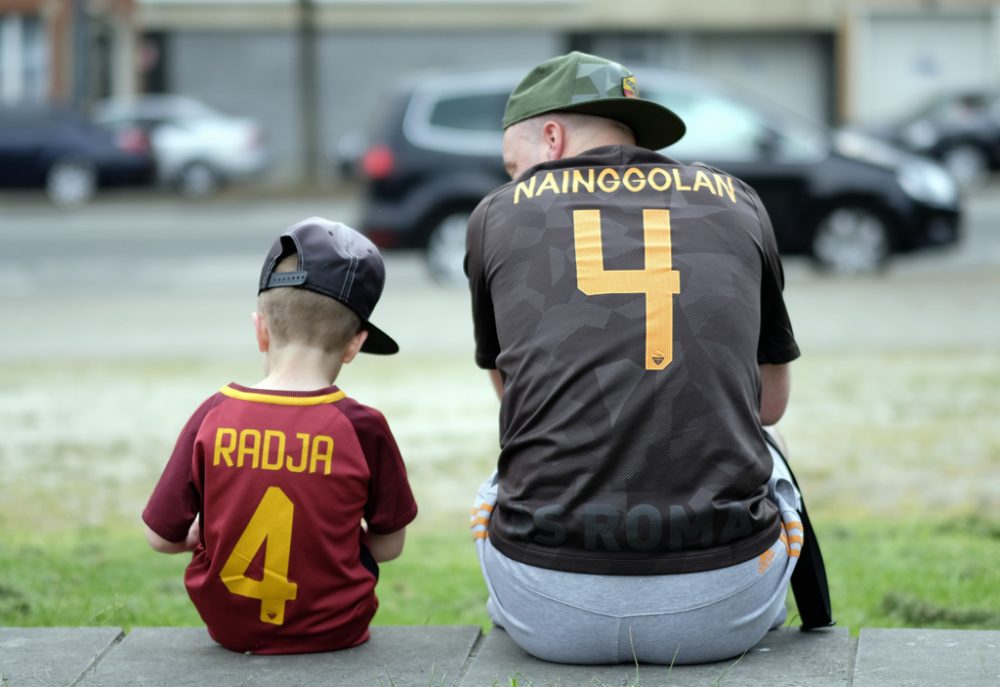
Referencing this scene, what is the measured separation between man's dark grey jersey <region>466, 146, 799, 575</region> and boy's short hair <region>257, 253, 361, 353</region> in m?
0.33

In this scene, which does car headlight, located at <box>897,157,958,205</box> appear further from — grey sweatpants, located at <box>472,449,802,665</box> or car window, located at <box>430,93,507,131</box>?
grey sweatpants, located at <box>472,449,802,665</box>

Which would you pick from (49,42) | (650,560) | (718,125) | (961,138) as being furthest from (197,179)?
A: (650,560)

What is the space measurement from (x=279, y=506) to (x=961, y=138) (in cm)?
2330

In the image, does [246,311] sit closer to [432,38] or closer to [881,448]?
[881,448]

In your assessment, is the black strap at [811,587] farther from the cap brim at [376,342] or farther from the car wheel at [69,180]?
the car wheel at [69,180]

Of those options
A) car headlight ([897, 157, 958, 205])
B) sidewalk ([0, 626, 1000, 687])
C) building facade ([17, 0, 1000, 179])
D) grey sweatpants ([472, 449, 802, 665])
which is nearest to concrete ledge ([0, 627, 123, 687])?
sidewalk ([0, 626, 1000, 687])

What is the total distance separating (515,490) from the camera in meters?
2.94

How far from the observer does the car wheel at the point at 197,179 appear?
27.1 m

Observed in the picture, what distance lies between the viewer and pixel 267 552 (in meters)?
3.04

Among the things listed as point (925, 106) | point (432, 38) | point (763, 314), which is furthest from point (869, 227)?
point (432, 38)

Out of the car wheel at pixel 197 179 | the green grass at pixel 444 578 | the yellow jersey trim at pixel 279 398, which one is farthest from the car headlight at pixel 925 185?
the car wheel at pixel 197 179

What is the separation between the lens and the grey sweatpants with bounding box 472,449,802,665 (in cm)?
287

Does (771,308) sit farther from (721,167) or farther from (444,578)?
(721,167)

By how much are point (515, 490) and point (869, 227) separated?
11460mm
